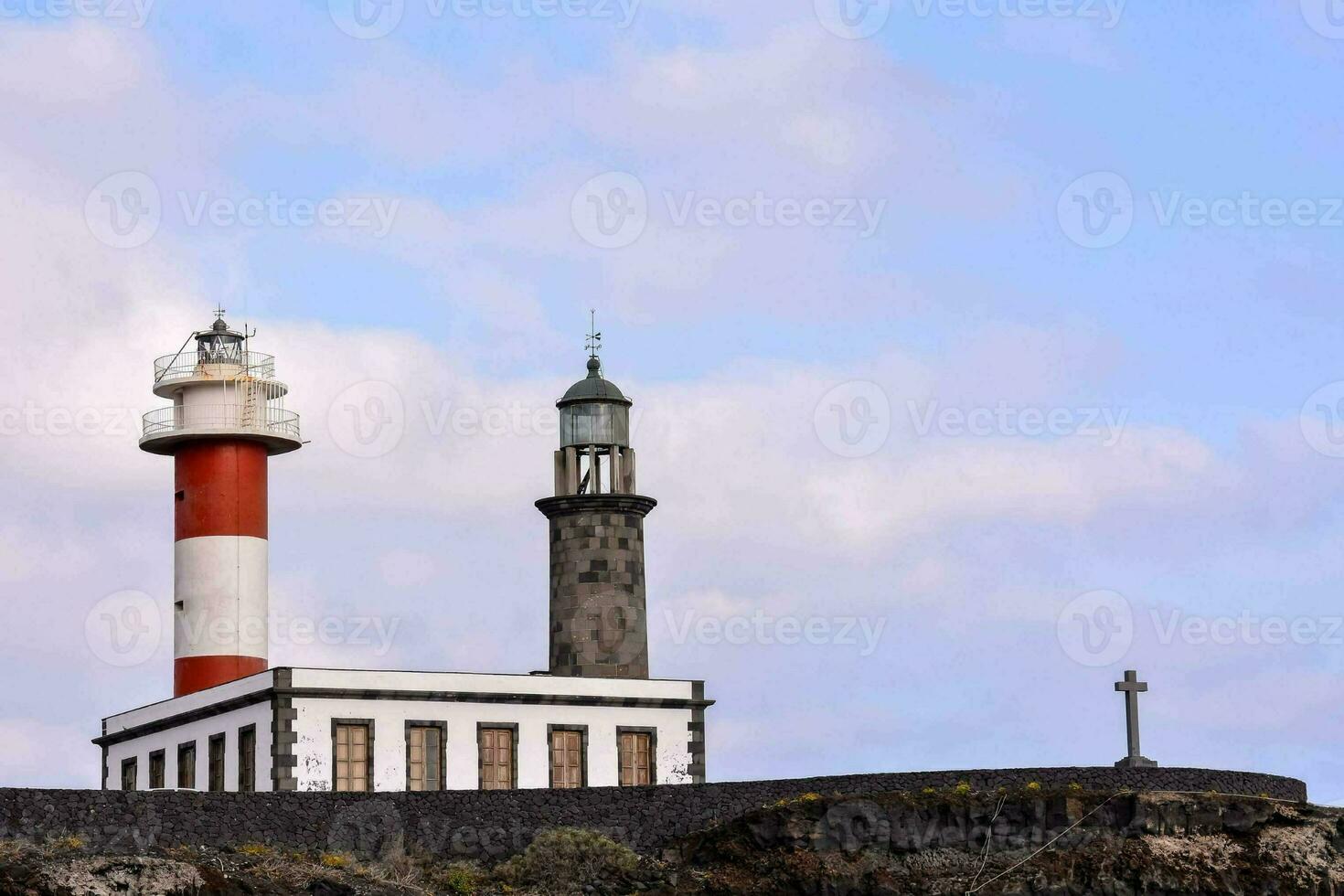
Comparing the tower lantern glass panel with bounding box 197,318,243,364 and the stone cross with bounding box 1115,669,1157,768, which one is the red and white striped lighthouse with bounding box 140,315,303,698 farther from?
the stone cross with bounding box 1115,669,1157,768

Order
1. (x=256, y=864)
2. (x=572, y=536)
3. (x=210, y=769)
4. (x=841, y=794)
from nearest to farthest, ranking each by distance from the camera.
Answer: (x=256, y=864) < (x=841, y=794) < (x=210, y=769) < (x=572, y=536)

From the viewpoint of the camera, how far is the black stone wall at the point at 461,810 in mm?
46562

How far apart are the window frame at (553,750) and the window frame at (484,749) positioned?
67 cm

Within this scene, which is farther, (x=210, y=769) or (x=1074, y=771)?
(x=210, y=769)

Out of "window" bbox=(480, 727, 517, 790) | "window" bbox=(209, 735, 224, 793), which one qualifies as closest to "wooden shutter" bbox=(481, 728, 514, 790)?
"window" bbox=(480, 727, 517, 790)

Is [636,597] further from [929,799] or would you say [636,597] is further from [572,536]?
[929,799]

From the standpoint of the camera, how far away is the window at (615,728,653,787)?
58.2m

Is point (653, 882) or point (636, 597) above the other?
point (636, 597)

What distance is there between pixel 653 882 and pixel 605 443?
1580 cm

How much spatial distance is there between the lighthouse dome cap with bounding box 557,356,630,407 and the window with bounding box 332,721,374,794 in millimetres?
10030

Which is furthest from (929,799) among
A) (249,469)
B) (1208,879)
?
(249,469)

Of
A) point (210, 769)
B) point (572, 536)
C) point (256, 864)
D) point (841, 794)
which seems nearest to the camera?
point (256, 864)

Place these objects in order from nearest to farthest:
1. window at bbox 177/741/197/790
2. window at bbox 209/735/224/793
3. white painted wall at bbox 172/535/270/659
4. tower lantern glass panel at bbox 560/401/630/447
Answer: window at bbox 209/735/224/793, window at bbox 177/741/197/790, white painted wall at bbox 172/535/270/659, tower lantern glass panel at bbox 560/401/630/447

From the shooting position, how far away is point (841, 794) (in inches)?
1961
